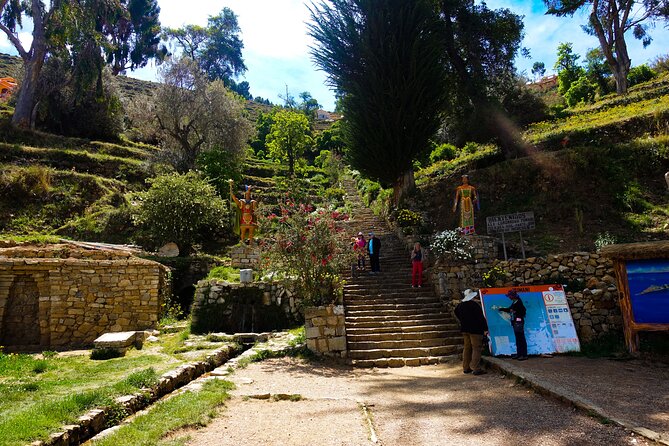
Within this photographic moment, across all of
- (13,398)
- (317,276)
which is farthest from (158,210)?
(13,398)

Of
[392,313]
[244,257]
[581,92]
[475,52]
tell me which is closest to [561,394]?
[392,313]

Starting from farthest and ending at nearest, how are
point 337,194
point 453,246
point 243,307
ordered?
point 337,194
point 243,307
point 453,246

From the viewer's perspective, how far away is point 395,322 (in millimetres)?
10523

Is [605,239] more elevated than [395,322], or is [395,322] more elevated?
[605,239]

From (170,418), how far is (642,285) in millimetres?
8726

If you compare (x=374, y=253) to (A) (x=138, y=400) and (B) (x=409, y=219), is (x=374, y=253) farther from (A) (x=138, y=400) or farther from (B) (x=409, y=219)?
(A) (x=138, y=400)

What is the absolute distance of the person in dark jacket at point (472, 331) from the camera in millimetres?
7938

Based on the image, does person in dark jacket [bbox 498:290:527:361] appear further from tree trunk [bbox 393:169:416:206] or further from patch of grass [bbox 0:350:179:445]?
tree trunk [bbox 393:169:416:206]

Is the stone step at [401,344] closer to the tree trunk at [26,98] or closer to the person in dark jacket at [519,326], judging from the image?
the person in dark jacket at [519,326]

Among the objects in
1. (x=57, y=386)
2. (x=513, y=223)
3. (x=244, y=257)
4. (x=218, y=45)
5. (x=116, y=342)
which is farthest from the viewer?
(x=218, y=45)

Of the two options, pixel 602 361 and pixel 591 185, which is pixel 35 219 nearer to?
pixel 602 361

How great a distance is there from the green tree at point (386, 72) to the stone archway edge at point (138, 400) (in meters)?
12.7

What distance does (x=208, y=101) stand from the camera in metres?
29.9

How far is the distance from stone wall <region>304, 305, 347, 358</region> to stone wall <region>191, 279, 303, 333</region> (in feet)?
7.94
